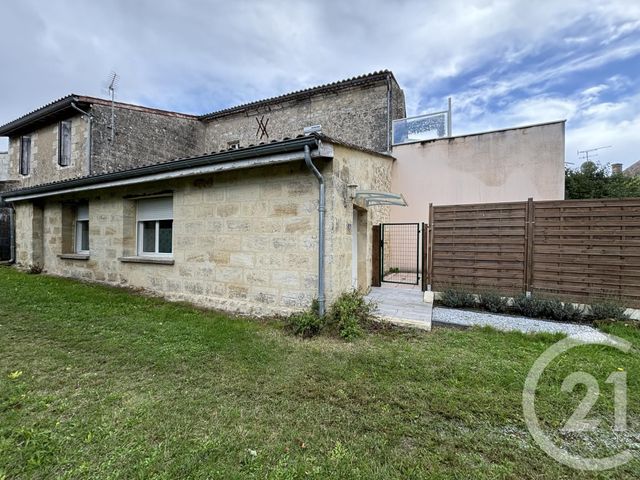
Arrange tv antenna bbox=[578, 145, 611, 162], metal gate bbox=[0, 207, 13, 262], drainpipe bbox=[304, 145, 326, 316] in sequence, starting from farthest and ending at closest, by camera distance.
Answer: tv antenna bbox=[578, 145, 611, 162] < metal gate bbox=[0, 207, 13, 262] < drainpipe bbox=[304, 145, 326, 316]

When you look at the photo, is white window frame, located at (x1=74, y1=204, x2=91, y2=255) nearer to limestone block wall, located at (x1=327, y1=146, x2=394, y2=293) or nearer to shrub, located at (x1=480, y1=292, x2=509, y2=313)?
limestone block wall, located at (x1=327, y1=146, x2=394, y2=293)

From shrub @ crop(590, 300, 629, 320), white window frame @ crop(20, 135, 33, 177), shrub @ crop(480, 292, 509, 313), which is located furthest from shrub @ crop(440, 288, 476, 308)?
white window frame @ crop(20, 135, 33, 177)

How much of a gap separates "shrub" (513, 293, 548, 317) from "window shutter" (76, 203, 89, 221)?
13.3 m

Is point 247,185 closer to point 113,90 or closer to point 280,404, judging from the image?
point 280,404

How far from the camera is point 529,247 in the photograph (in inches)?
276

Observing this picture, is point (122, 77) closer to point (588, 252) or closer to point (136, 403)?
point (136, 403)

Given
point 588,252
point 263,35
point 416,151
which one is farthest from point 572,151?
point 263,35

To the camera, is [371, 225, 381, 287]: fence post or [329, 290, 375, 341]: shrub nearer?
[329, 290, 375, 341]: shrub

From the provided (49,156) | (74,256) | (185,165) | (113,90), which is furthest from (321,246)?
(49,156)

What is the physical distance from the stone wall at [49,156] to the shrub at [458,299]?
48.3ft

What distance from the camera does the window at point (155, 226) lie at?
794 centimetres

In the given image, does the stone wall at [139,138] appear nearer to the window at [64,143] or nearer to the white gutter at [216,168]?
the window at [64,143]

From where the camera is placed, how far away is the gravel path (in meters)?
5.52

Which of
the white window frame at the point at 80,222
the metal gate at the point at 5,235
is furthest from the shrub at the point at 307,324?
the metal gate at the point at 5,235
